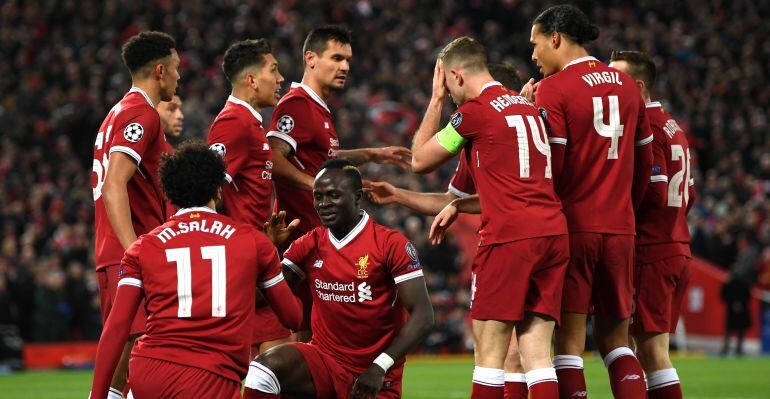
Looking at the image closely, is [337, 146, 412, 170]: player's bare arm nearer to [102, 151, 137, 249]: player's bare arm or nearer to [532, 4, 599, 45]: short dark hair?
[532, 4, 599, 45]: short dark hair

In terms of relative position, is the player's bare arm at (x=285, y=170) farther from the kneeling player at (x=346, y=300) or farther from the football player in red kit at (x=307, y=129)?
the kneeling player at (x=346, y=300)

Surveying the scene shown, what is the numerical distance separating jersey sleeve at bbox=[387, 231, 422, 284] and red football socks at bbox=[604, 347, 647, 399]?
1382mm

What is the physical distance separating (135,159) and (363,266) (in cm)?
160

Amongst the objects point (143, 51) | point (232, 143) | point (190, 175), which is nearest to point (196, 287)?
point (190, 175)

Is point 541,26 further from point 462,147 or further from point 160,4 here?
point 160,4

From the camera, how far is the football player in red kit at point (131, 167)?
652cm

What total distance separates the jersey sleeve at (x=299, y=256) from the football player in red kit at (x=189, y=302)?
1.01 metres

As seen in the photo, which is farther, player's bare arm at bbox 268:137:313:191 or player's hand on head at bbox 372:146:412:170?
player's hand on head at bbox 372:146:412:170

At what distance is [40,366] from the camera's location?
18.1 meters

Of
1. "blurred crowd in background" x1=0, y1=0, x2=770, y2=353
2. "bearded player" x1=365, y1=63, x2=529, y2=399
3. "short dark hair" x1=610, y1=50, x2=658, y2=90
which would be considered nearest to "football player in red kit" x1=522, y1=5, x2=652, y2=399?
"bearded player" x1=365, y1=63, x2=529, y2=399

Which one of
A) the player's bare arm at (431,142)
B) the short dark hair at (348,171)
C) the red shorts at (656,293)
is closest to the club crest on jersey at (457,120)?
the player's bare arm at (431,142)

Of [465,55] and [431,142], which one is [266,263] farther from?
[465,55]

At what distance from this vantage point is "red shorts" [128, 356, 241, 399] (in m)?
5.27

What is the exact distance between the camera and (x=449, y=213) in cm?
677
